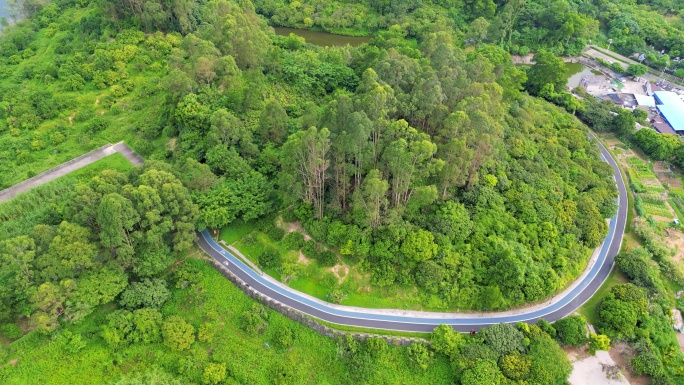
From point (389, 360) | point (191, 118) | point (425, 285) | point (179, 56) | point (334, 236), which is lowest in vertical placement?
point (389, 360)

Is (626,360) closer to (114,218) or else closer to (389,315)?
(389,315)

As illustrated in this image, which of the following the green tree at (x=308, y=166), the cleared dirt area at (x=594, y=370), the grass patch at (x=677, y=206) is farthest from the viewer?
the grass patch at (x=677, y=206)

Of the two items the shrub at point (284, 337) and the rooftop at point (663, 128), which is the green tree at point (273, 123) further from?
the rooftop at point (663, 128)

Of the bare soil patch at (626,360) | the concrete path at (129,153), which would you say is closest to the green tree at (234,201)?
the concrete path at (129,153)

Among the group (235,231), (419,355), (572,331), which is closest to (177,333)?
(235,231)

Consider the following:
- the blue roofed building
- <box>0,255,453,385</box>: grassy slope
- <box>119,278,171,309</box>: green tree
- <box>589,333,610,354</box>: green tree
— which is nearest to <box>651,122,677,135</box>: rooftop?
the blue roofed building

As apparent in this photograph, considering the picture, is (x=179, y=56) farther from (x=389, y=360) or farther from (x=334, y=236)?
(x=389, y=360)

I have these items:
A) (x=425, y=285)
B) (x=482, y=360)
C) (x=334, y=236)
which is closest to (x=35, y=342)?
(x=334, y=236)
